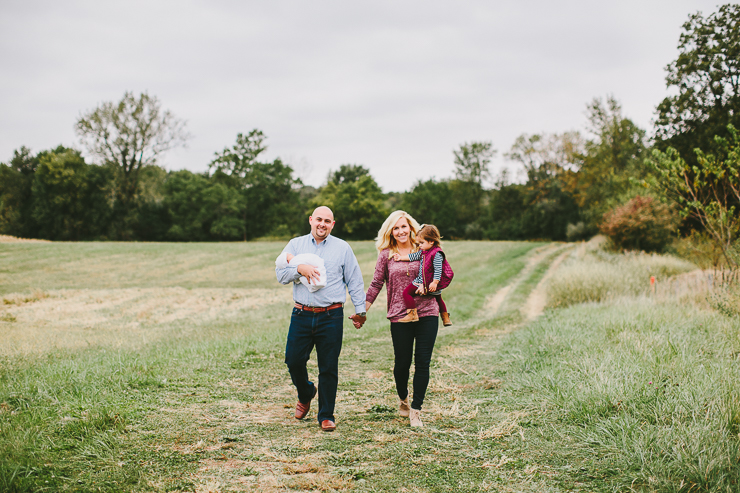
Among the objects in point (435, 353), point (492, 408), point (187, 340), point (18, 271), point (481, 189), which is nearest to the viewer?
point (492, 408)

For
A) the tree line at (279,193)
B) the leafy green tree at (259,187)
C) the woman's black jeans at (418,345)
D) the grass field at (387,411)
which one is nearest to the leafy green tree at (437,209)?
the tree line at (279,193)

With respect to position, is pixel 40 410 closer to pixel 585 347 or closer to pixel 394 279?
pixel 394 279

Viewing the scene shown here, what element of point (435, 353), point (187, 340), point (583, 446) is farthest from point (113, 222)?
point (583, 446)

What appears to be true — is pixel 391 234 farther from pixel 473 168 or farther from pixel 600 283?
pixel 473 168

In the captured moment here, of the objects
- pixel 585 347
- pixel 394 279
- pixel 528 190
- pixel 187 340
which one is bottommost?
pixel 187 340

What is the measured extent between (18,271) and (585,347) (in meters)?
26.9

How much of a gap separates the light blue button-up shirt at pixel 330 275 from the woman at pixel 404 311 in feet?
0.84

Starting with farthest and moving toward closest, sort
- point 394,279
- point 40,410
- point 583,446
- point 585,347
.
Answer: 1. point 585,347
2. point 394,279
3. point 40,410
4. point 583,446

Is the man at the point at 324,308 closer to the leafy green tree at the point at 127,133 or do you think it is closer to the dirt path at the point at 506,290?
the dirt path at the point at 506,290

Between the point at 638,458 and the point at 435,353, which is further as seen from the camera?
the point at 435,353

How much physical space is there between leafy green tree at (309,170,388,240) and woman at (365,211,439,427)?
58.5 metres

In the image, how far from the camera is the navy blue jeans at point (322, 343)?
4598 millimetres

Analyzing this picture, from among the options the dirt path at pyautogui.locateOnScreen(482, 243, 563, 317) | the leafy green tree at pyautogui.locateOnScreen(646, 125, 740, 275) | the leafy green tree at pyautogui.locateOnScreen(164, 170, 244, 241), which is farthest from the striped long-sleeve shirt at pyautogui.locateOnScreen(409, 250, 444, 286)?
the leafy green tree at pyautogui.locateOnScreen(164, 170, 244, 241)

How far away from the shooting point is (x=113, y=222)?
54.9 meters
